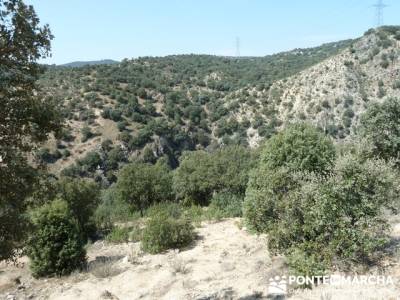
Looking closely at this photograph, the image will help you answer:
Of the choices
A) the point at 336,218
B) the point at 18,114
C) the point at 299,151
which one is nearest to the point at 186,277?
the point at 336,218

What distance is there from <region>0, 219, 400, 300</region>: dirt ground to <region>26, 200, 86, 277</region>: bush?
0.53 meters

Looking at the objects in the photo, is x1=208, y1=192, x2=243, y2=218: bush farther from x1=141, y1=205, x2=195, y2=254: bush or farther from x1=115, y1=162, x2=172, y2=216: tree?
x1=141, y1=205, x2=195, y2=254: bush

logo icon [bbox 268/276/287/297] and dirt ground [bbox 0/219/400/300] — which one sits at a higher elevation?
logo icon [bbox 268/276/287/297]

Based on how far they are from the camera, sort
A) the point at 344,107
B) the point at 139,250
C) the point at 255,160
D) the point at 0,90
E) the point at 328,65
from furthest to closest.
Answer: the point at 328,65 < the point at 344,107 < the point at 255,160 < the point at 139,250 < the point at 0,90

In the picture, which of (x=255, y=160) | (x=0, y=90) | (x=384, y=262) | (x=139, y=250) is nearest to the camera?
(x=0, y=90)

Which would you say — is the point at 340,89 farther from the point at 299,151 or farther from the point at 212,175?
the point at 299,151

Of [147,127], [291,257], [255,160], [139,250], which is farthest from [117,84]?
[291,257]

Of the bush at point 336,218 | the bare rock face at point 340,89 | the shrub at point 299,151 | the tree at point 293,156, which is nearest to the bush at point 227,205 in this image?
the tree at point 293,156

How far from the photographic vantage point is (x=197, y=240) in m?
18.2

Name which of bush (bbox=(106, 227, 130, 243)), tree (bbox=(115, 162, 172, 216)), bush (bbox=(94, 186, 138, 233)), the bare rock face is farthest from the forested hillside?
bush (bbox=(106, 227, 130, 243))

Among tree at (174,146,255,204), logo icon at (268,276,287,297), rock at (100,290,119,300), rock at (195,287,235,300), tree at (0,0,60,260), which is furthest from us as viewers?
tree at (174,146,255,204)

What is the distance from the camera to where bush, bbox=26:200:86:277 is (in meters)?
15.8

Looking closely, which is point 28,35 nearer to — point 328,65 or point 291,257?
point 291,257

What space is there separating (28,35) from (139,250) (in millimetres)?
11994
